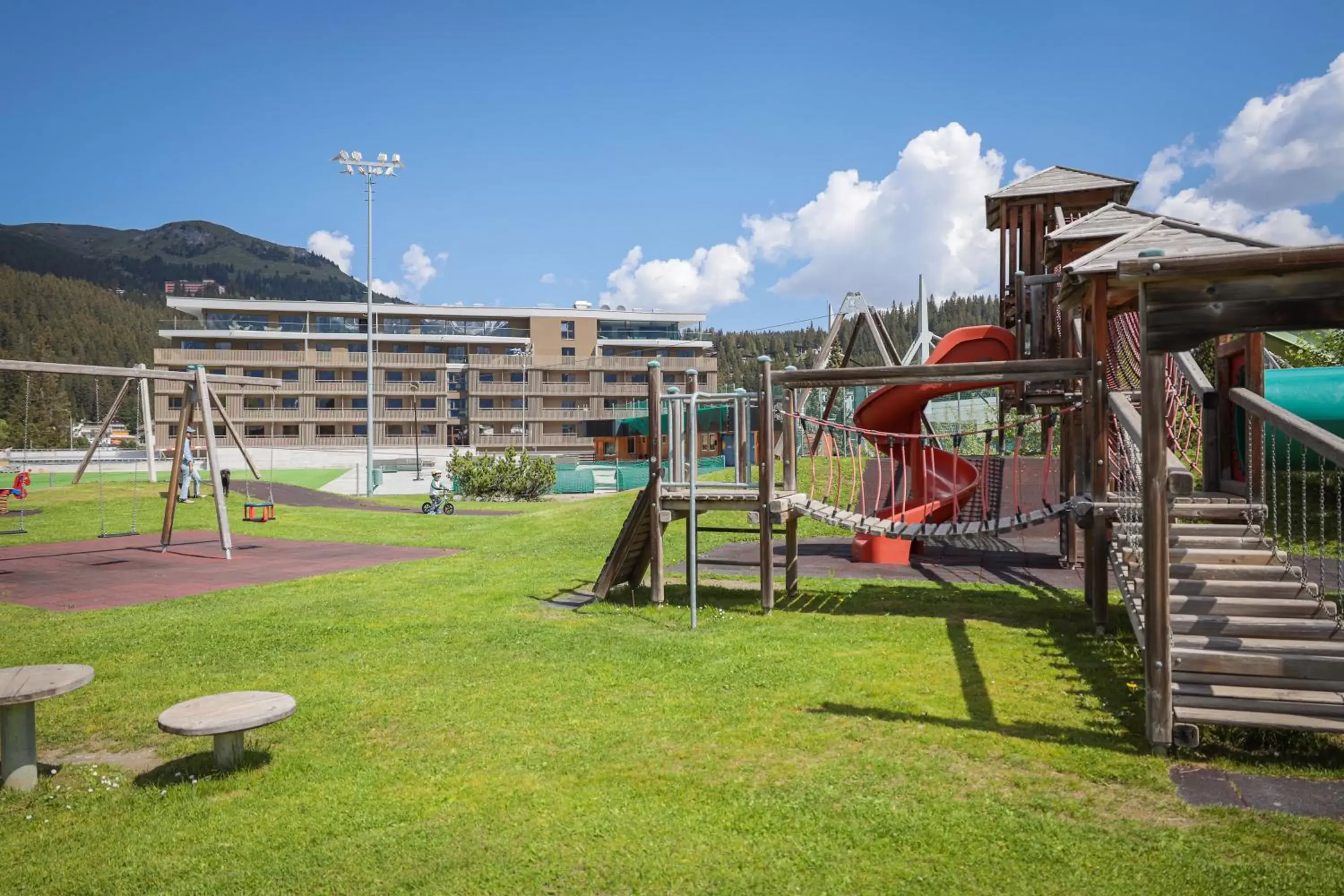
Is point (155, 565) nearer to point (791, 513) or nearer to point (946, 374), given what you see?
point (791, 513)

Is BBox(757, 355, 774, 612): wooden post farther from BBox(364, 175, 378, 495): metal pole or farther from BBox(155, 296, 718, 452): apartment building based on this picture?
BBox(155, 296, 718, 452): apartment building

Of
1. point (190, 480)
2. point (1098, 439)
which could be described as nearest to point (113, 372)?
point (190, 480)

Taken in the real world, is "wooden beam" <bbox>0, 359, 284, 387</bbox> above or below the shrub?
above

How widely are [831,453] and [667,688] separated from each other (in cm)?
609

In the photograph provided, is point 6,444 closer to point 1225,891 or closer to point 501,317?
point 501,317

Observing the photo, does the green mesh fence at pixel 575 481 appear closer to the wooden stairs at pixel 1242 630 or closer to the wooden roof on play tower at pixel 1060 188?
the wooden roof on play tower at pixel 1060 188

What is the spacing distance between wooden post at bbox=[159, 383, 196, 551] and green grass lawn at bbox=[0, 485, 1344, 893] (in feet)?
23.2

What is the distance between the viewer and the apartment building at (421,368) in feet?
199

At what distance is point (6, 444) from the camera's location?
196 ft

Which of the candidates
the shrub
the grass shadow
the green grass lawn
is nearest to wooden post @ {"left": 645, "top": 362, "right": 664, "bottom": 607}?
the green grass lawn

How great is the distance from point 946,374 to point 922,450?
457 cm

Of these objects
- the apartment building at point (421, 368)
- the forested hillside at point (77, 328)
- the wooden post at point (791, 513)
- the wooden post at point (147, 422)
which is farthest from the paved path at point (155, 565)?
the forested hillside at point (77, 328)

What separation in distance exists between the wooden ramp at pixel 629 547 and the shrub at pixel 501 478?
2352 cm

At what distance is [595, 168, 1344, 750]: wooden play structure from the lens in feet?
17.3
